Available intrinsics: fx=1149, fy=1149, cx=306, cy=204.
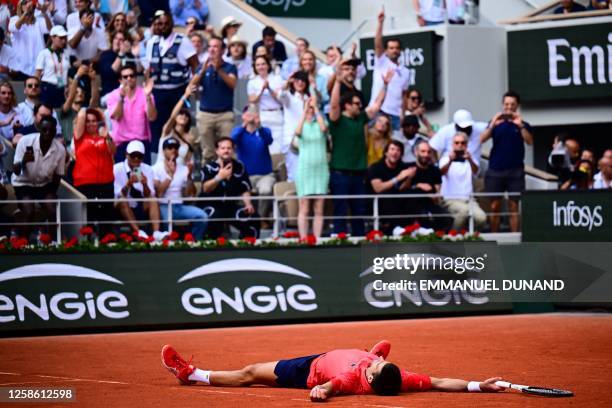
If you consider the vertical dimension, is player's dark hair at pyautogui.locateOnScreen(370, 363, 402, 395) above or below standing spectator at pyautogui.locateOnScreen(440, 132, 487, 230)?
below

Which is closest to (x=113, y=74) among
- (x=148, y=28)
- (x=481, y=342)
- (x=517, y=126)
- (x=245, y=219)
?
(x=148, y=28)

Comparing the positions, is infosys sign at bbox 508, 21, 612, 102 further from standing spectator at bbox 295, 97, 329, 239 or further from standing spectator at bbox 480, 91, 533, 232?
standing spectator at bbox 295, 97, 329, 239

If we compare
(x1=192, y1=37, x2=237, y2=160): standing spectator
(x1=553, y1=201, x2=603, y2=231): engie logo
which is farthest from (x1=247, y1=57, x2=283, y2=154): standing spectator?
(x1=553, y1=201, x2=603, y2=231): engie logo

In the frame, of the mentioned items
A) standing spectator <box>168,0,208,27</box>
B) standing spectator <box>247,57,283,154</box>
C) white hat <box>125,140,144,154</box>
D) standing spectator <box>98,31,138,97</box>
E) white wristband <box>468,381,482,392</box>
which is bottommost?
white wristband <box>468,381,482,392</box>

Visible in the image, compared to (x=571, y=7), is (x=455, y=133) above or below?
below

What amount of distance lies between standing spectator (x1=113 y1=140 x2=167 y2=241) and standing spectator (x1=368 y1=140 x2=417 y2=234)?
3.75 metres

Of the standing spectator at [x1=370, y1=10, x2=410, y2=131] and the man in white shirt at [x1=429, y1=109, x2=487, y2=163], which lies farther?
the standing spectator at [x1=370, y1=10, x2=410, y2=131]

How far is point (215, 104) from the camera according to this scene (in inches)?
792

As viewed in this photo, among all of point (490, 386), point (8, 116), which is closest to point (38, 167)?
point (8, 116)

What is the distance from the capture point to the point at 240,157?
1944 centimetres

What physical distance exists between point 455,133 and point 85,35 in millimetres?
6789

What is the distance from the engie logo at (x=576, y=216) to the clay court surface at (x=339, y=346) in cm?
153

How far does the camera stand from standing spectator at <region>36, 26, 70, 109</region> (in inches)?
774

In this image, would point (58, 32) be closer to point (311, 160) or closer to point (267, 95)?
point (267, 95)
